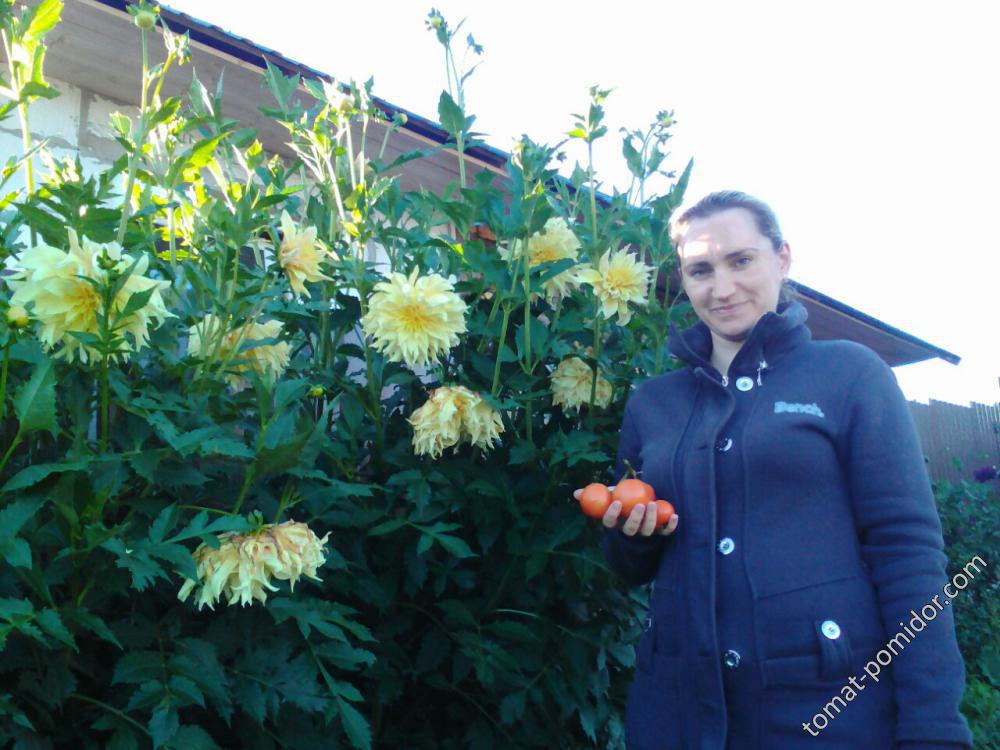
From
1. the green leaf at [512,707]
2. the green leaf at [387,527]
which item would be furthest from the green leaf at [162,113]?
the green leaf at [512,707]

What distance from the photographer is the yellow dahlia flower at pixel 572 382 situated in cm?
197

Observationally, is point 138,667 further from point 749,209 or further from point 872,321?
point 872,321

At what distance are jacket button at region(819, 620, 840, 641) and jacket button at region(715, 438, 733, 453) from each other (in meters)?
0.34

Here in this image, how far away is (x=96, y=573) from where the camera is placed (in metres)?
1.26

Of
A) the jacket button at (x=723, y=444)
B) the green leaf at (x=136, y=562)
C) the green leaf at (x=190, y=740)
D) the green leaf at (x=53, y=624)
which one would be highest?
the jacket button at (x=723, y=444)

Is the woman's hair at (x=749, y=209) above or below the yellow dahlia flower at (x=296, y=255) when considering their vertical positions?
above

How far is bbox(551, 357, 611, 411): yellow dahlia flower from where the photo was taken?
6.47 ft

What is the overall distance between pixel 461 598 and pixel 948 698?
0.97 m

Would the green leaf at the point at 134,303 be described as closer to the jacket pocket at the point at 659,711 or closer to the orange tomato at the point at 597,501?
the orange tomato at the point at 597,501

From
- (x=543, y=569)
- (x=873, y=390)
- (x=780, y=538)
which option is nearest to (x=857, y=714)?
(x=780, y=538)

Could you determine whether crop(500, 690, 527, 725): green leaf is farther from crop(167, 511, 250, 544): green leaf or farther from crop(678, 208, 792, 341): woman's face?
crop(678, 208, 792, 341): woman's face

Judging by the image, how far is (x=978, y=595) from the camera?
232 inches

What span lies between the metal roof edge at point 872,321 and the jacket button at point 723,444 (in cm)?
402

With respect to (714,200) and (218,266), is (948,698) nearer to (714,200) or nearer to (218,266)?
(714,200)
